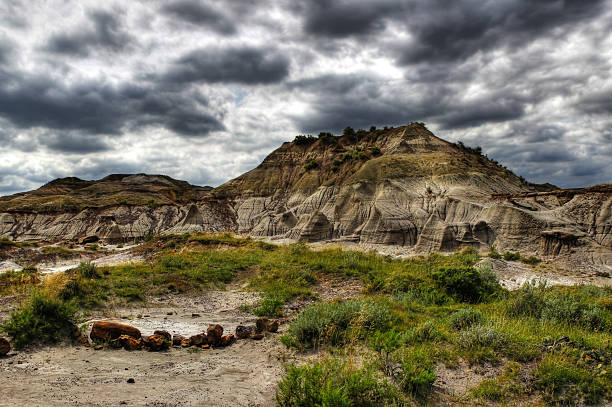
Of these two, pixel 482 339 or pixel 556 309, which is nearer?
pixel 482 339

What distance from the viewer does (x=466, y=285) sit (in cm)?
1240

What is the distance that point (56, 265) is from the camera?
30219 mm

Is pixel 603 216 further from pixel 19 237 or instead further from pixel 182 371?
pixel 19 237

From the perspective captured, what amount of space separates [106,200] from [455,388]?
75.1 meters

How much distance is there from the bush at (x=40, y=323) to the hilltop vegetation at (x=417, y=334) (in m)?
0.03

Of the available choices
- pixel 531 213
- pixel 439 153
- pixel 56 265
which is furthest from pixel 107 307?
pixel 439 153

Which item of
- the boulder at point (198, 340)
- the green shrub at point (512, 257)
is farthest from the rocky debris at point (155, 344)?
the green shrub at point (512, 257)

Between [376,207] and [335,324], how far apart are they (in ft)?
102

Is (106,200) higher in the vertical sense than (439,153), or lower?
lower

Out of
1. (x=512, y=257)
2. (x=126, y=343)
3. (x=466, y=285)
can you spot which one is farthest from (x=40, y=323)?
(x=512, y=257)

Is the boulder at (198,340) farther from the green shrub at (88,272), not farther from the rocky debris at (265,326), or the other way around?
the green shrub at (88,272)

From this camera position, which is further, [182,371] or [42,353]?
[42,353]

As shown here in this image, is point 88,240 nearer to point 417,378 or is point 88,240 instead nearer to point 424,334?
point 424,334

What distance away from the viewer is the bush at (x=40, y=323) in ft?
25.3
